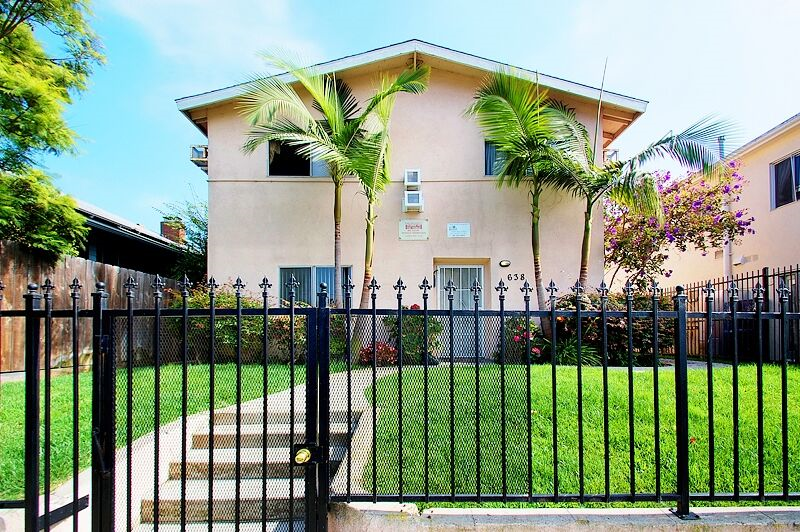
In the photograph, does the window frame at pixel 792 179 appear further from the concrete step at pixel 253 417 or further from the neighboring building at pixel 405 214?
the concrete step at pixel 253 417

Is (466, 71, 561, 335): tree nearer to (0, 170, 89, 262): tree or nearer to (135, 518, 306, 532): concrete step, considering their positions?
(135, 518, 306, 532): concrete step

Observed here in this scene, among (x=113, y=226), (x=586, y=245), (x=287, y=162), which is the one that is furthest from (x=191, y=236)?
(x=586, y=245)

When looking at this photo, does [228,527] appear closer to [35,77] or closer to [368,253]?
[368,253]

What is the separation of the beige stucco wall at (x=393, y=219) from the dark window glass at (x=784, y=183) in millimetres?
5076

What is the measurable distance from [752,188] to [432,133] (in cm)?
887

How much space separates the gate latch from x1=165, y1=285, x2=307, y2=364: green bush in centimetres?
60

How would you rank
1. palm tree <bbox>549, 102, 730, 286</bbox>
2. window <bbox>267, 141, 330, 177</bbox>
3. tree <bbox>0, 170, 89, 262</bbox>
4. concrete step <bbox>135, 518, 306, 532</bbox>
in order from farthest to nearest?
window <bbox>267, 141, 330, 177</bbox> < palm tree <bbox>549, 102, 730, 286</bbox> < tree <bbox>0, 170, 89, 262</bbox> < concrete step <bbox>135, 518, 306, 532</bbox>

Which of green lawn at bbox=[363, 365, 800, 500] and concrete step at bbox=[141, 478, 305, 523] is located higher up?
green lawn at bbox=[363, 365, 800, 500]

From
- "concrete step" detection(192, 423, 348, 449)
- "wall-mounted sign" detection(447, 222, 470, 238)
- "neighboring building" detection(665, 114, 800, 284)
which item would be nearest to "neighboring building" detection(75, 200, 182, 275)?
"wall-mounted sign" detection(447, 222, 470, 238)

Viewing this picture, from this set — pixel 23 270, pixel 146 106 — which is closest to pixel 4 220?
pixel 23 270

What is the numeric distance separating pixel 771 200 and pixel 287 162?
11.8 metres

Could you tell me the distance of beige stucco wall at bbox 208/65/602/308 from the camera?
10.1 metres

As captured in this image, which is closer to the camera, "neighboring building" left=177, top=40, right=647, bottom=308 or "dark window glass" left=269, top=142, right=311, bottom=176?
"neighboring building" left=177, top=40, right=647, bottom=308

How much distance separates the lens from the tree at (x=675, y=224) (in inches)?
455
